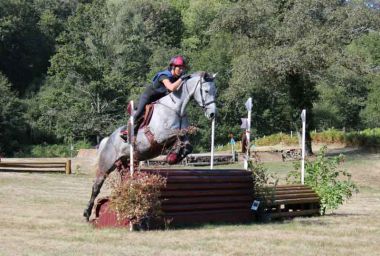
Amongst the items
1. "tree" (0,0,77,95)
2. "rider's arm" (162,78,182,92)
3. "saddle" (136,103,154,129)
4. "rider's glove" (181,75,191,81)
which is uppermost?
"tree" (0,0,77,95)

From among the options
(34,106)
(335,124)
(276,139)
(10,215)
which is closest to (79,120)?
(34,106)

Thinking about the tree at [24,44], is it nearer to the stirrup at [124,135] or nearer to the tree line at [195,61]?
the tree line at [195,61]

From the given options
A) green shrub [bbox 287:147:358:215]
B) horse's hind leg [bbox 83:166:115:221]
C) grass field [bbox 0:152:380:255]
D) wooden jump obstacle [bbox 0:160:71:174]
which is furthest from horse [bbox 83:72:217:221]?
wooden jump obstacle [bbox 0:160:71:174]

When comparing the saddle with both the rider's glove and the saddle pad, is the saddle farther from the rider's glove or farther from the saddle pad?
the rider's glove

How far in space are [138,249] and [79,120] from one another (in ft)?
172

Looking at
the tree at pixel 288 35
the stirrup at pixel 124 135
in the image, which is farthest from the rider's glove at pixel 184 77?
the tree at pixel 288 35

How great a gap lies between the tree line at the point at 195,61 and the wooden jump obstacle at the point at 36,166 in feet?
35.3

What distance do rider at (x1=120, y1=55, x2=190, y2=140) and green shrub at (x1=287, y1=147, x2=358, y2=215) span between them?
431cm

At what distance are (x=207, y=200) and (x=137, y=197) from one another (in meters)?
1.68

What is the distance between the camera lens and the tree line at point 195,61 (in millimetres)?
34469

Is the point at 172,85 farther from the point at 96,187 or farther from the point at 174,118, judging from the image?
the point at 96,187

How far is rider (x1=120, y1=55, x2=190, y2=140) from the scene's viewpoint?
10.9 m

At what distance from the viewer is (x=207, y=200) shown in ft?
37.2

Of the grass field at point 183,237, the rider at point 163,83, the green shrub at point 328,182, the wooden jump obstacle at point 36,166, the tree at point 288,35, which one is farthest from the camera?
the tree at point 288,35
